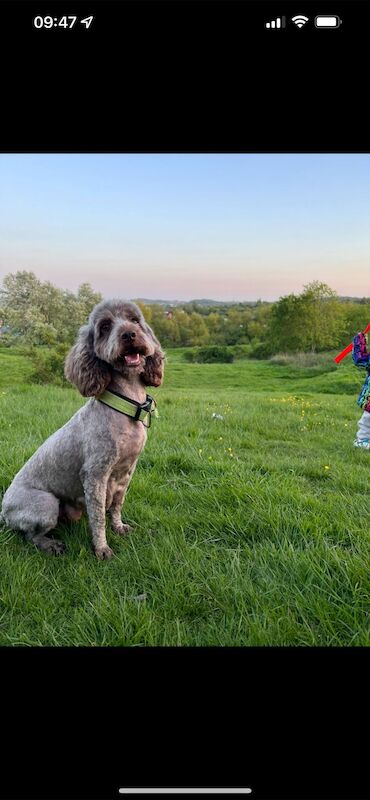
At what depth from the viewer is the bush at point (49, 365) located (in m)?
3.23

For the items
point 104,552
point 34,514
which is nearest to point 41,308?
point 34,514

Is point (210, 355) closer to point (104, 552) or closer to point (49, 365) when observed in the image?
point (104, 552)

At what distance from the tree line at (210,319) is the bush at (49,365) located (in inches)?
7.2

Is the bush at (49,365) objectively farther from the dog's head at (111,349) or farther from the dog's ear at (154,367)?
the dog's ear at (154,367)
